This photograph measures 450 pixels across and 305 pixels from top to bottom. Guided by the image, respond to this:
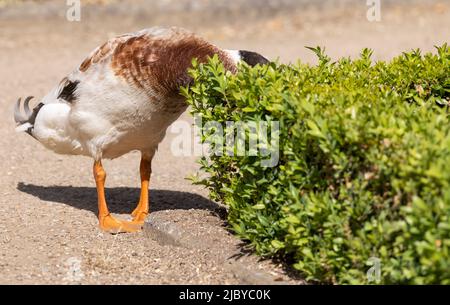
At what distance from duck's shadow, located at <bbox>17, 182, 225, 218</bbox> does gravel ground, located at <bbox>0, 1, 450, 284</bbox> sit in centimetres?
1

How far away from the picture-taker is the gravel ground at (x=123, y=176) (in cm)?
577

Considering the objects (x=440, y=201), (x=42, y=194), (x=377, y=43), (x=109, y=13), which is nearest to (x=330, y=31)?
(x=377, y=43)

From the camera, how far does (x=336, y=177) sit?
4.85 metres

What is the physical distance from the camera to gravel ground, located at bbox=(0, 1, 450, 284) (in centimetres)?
577

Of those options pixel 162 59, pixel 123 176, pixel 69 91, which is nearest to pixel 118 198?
pixel 123 176

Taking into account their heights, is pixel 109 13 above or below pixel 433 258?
above

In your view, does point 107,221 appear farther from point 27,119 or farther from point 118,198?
point 27,119

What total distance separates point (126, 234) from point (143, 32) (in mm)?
1684

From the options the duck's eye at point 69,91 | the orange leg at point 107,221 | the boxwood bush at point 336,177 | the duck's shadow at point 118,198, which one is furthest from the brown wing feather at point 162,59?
the duck's shadow at point 118,198

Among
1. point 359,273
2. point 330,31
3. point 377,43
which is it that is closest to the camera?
point 359,273

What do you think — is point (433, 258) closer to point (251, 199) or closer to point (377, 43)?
point (251, 199)

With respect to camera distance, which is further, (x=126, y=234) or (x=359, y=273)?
(x=126, y=234)

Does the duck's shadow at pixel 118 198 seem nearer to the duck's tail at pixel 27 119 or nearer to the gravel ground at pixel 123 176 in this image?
the gravel ground at pixel 123 176
